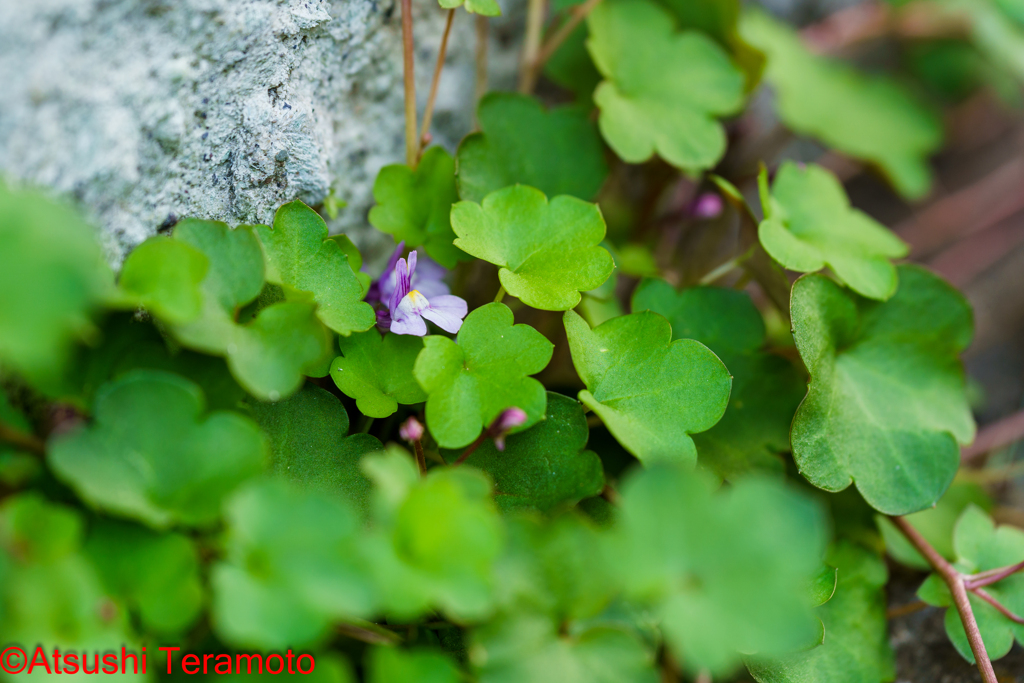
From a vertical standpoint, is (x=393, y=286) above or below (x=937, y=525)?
above

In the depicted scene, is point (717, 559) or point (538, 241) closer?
point (717, 559)

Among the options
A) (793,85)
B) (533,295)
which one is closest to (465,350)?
(533,295)

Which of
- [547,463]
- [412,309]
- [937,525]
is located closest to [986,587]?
[937,525]

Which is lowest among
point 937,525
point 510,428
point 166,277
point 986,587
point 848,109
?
point 937,525

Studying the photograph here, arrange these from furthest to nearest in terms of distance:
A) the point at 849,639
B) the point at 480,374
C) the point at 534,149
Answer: the point at 534,149 < the point at 849,639 < the point at 480,374

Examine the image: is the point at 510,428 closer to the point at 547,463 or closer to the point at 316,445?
the point at 547,463

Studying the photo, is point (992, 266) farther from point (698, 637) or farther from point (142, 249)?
point (142, 249)

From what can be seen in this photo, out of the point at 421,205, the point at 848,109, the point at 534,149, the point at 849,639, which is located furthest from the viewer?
the point at 848,109

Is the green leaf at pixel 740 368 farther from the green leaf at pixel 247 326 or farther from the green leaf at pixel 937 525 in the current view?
the green leaf at pixel 247 326
